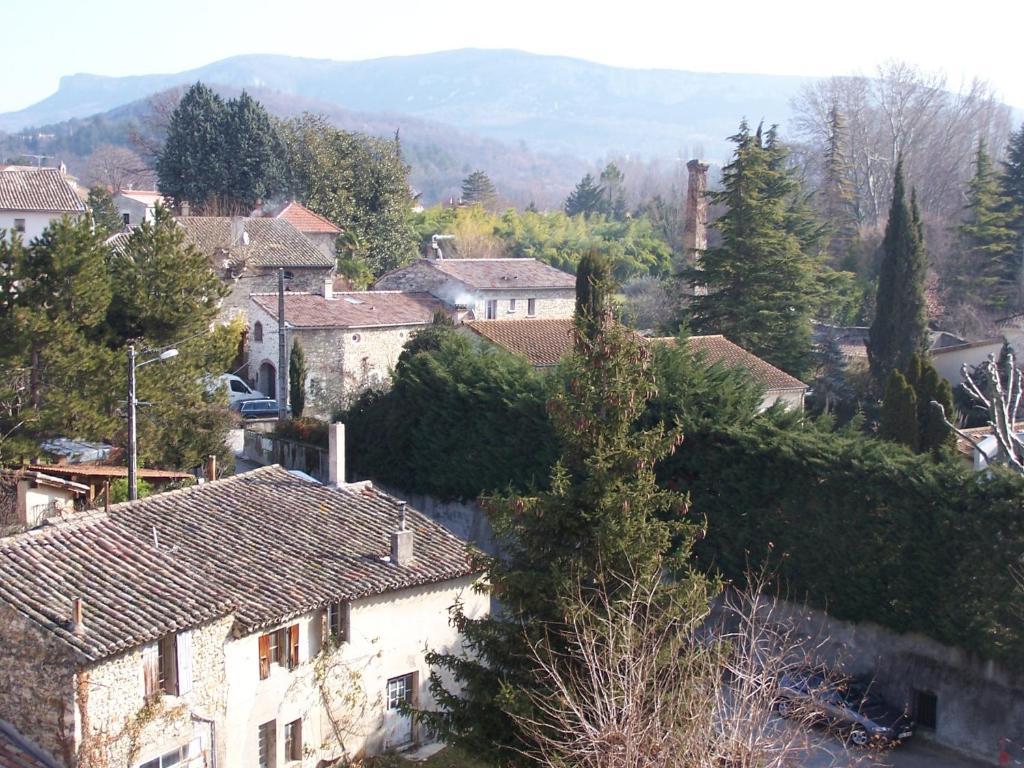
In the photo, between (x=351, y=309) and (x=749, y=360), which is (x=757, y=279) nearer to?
(x=749, y=360)

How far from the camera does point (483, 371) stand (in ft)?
88.1

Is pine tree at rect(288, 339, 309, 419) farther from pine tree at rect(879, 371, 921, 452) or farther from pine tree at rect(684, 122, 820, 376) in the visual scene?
pine tree at rect(879, 371, 921, 452)

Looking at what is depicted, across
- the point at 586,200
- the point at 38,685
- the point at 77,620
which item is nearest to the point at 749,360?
the point at 77,620

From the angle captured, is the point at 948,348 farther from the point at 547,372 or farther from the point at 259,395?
the point at 259,395

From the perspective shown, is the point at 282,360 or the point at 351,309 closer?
the point at 282,360

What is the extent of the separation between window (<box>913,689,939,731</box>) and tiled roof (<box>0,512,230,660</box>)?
37.7 feet

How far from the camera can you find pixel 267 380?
125 feet

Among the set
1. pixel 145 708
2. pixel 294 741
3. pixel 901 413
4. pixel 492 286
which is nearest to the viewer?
pixel 145 708

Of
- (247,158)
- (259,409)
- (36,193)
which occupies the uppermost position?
(247,158)

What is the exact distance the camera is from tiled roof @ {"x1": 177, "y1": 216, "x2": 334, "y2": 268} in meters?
42.2

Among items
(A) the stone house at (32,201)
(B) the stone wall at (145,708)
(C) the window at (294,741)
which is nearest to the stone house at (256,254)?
(A) the stone house at (32,201)

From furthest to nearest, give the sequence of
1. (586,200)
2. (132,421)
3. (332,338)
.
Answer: (586,200) → (332,338) → (132,421)

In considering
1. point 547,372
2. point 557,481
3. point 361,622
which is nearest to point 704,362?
point 547,372

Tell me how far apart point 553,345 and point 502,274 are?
12.2 m
